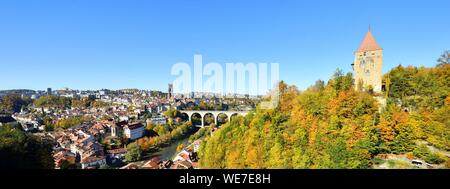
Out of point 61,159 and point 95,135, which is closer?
point 61,159

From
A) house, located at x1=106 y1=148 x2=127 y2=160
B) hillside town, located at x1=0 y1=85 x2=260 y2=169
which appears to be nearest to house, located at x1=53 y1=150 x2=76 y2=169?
hillside town, located at x1=0 y1=85 x2=260 y2=169

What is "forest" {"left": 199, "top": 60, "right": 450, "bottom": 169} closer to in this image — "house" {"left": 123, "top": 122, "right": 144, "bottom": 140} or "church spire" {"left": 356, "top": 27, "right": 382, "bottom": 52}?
"church spire" {"left": 356, "top": 27, "right": 382, "bottom": 52}

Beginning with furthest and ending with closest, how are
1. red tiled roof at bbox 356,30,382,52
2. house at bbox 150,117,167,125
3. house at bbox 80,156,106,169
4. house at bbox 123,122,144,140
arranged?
house at bbox 150,117,167,125 < house at bbox 123,122,144,140 < house at bbox 80,156,106,169 < red tiled roof at bbox 356,30,382,52

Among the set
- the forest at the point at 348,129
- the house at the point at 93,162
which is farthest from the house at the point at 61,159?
the forest at the point at 348,129

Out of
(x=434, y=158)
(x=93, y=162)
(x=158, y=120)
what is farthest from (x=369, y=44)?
(x=158, y=120)

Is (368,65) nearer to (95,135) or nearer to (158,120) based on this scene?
(95,135)
